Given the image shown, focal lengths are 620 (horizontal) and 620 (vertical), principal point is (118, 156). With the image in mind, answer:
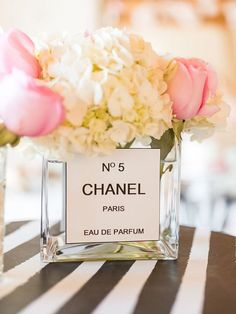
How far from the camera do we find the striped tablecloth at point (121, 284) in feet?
2.35

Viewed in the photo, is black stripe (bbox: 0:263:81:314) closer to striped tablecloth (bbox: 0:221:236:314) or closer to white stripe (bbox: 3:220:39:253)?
striped tablecloth (bbox: 0:221:236:314)

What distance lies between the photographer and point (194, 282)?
2.70ft

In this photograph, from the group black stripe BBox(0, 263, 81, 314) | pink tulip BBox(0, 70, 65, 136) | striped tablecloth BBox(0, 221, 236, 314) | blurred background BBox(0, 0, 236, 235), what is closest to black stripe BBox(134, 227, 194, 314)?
striped tablecloth BBox(0, 221, 236, 314)

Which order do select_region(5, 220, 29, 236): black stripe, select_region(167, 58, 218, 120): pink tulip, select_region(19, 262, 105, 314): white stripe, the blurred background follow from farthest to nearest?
the blurred background
select_region(5, 220, 29, 236): black stripe
select_region(167, 58, 218, 120): pink tulip
select_region(19, 262, 105, 314): white stripe

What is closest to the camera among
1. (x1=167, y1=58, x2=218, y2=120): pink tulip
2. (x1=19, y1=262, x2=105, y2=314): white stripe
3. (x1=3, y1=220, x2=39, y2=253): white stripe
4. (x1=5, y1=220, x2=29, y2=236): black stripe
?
(x1=19, y1=262, x2=105, y2=314): white stripe

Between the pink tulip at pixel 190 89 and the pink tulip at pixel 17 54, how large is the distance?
0.63ft

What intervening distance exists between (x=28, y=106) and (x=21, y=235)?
44 cm

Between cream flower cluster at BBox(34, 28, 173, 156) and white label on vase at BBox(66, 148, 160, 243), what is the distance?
0.06m

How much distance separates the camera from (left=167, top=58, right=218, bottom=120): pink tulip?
85 centimetres

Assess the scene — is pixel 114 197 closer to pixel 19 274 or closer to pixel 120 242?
pixel 120 242

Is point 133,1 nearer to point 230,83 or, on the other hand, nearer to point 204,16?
point 204,16

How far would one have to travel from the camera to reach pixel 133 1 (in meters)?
4.14

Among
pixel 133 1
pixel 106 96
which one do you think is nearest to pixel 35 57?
pixel 106 96

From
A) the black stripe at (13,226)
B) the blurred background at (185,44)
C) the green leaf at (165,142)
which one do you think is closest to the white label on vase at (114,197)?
the green leaf at (165,142)
